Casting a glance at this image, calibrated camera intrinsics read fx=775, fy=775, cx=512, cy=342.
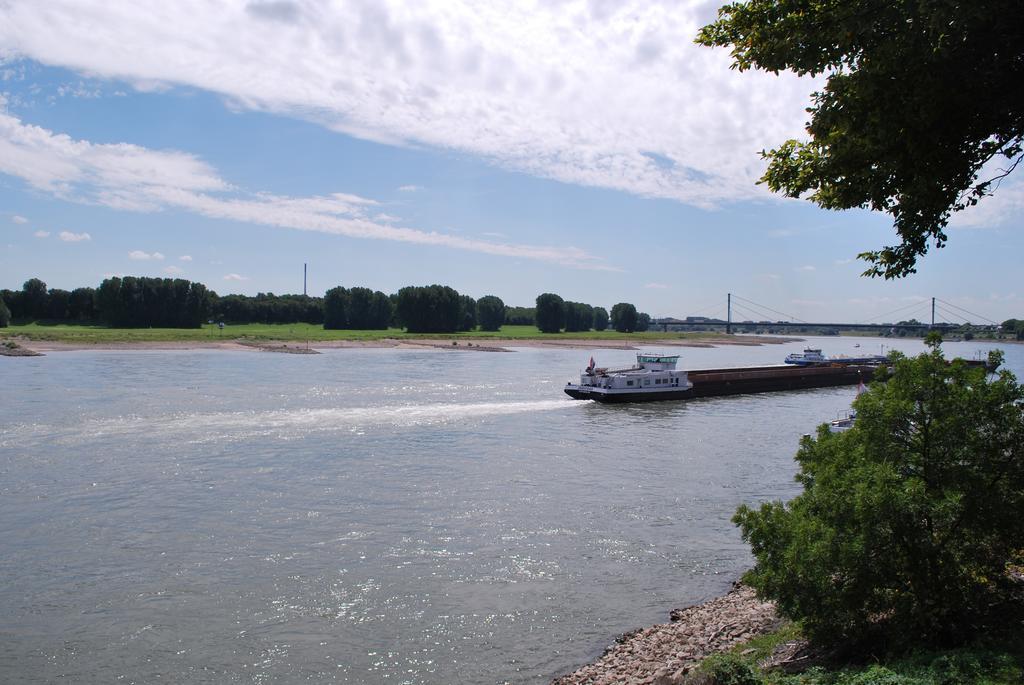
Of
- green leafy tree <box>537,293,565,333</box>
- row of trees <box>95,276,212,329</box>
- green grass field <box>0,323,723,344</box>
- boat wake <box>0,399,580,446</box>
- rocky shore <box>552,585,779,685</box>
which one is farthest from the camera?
green leafy tree <box>537,293,565,333</box>

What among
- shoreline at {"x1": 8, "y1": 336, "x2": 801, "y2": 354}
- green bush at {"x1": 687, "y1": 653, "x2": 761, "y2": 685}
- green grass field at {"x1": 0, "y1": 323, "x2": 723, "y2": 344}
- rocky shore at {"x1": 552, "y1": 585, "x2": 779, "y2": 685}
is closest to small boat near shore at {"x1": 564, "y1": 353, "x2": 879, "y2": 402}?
rocky shore at {"x1": 552, "y1": 585, "x2": 779, "y2": 685}

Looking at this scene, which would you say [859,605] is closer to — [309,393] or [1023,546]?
[1023,546]

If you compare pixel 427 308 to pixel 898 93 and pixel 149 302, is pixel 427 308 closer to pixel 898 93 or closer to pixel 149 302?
pixel 149 302

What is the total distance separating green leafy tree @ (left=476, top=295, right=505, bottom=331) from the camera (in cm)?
19512

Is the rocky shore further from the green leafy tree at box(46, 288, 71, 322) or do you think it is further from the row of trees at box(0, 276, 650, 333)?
the green leafy tree at box(46, 288, 71, 322)

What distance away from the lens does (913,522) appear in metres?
10.1

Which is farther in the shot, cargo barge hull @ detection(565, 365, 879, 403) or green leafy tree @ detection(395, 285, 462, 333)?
green leafy tree @ detection(395, 285, 462, 333)

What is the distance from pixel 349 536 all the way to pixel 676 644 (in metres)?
10.4

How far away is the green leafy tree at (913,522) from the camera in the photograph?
10109mm

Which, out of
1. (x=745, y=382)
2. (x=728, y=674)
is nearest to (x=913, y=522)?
(x=728, y=674)

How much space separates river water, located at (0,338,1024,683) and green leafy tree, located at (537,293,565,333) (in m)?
143

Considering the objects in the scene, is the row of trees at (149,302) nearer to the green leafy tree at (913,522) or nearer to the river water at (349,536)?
A: the river water at (349,536)

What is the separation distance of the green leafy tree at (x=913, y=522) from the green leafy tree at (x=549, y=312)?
178216 mm

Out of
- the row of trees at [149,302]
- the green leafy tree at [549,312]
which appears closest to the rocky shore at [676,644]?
the row of trees at [149,302]
